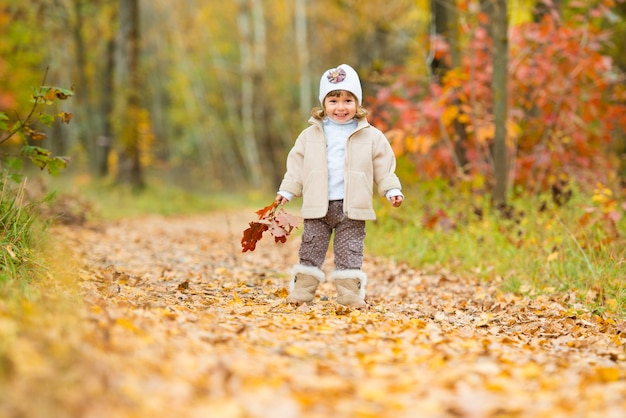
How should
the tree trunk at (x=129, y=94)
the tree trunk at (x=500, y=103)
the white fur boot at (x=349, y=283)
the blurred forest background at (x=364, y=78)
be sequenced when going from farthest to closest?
the tree trunk at (x=129, y=94), the blurred forest background at (x=364, y=78), the tree trunk at (x=500, y=103), the white fur boot at (x=349, y=283)

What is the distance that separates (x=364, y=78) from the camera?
11602 millimetres

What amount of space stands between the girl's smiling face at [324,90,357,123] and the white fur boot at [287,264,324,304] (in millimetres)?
1075

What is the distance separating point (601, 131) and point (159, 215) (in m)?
7.81

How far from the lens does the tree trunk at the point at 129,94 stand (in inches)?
567

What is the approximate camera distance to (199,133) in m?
35.5

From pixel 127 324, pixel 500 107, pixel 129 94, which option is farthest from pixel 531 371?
pixel 129 94

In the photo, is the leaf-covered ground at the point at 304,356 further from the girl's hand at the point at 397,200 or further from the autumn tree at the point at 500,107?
the autumn tree at the point at 500,107

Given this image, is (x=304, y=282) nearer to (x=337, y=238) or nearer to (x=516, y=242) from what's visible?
(x=337, y=238)

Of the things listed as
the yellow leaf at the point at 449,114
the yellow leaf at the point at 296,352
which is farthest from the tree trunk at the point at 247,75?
the yellow leaf at the point at 296,352

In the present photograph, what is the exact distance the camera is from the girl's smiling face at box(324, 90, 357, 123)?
4.84 m

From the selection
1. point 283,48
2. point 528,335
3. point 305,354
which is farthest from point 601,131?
point 283,48

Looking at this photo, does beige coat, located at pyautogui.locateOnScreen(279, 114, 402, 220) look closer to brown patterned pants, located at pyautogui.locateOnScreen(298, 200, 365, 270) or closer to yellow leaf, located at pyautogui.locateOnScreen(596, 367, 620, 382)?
brown patterned pants, located at pyautogui.locateOnScreen(298, 200, 365, 270)

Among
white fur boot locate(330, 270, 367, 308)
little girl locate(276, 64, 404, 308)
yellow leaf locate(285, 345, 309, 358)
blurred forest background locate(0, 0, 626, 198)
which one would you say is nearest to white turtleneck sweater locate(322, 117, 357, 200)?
little girl locate(276, 64, 404, 308)

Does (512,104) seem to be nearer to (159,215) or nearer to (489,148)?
(489,148)
